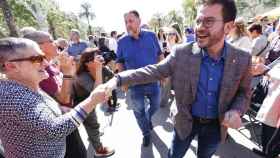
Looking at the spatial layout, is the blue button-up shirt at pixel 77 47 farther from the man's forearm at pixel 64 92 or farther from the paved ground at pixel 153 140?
the man's forearm at pixel 64 92

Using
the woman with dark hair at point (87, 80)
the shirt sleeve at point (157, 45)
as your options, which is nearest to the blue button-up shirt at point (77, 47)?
the shirt sleeve at point (157, 45)

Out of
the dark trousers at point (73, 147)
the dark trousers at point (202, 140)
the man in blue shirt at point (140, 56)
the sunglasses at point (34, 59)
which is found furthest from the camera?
the man in blue shirt at point (140, 56)

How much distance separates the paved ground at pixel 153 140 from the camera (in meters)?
4.45

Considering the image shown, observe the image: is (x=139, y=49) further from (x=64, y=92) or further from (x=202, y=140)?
(x=202, y=140)

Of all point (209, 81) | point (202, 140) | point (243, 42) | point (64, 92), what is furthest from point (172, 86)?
point (243, 42)

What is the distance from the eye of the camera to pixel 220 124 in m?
2.63

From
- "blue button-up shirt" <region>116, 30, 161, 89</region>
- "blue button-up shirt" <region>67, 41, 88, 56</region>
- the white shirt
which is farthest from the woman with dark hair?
"blue button-up shirt" <region>67, 41, 88, 56</region>

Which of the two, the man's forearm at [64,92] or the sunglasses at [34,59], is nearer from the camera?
the sunglasses at [34,59]

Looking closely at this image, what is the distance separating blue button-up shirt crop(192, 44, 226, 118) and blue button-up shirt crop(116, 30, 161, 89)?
226 centimetres

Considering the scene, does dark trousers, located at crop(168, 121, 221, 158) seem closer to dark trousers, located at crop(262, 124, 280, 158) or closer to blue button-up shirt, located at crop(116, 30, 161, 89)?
dark trousers, located at crop(262, 124, 280, 158)

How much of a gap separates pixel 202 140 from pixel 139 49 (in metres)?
2.22

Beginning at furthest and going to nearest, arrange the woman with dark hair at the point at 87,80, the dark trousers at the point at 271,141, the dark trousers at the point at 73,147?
the woman with dark hair at the point at 87,80 → the dark trousers at the point at 271,141 → the dark trousers at the point at 73,147

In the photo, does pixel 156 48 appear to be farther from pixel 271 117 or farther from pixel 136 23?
pixel 271 117

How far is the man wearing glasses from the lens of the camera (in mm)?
2355
